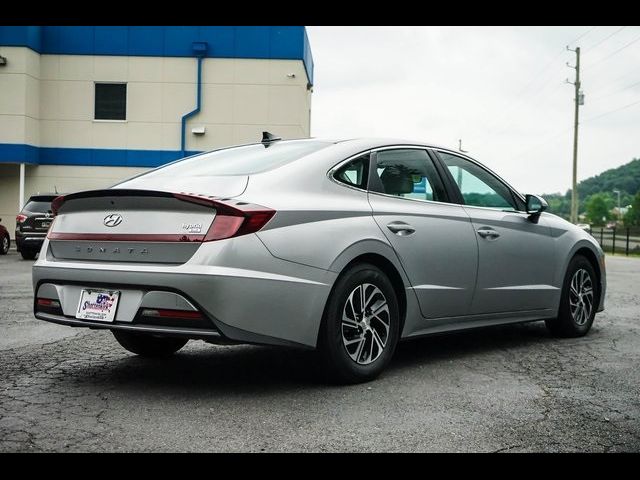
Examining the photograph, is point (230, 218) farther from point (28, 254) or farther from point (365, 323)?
point (28, 254)

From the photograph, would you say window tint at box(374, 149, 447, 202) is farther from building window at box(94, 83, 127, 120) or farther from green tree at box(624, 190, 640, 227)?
green tree at box(624, 190, 640, 227)

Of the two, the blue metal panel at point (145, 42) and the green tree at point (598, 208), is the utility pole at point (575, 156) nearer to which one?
the blue metal panel at point (145, 42)

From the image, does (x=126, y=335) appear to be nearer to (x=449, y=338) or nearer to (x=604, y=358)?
(x=449, y=338)

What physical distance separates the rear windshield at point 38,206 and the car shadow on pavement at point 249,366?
41.1 ft

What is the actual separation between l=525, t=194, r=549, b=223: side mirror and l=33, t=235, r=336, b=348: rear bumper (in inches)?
101

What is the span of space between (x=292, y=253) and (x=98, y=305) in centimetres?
112

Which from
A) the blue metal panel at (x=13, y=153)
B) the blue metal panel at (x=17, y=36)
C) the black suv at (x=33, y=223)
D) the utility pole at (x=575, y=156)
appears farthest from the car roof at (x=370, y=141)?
the utility pole at (x=575, y=156)

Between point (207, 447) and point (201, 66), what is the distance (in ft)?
82.8

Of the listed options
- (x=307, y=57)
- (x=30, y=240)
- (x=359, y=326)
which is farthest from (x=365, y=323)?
(x=307, y=57)

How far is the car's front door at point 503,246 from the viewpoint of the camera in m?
5.67

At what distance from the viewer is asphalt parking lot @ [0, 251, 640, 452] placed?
3.46m

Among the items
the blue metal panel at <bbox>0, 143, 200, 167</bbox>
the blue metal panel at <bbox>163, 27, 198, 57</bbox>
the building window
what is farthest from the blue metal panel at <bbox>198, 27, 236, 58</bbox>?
the blue metal panel at <bbox>0, 143, 200, 167</bbox>

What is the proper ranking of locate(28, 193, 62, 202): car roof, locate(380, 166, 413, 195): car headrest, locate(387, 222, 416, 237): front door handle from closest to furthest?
1. locate(387, 222, 416, 237): front door handle
2. locate(380, 166, 413, 195): car headrest
3. locate(28, 193, 62, 202): car roof
